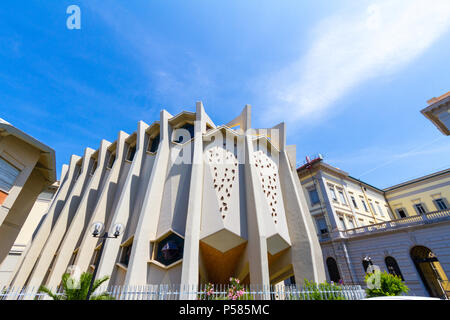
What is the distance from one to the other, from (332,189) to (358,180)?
6.34m

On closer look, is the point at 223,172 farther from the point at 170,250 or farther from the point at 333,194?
the point at 333,194

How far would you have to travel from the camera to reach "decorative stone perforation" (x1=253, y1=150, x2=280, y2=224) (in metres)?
13.9

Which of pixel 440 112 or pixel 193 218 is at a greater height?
pixel 440 112

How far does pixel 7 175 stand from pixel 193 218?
8787 millimetres

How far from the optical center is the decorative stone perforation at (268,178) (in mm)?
13906

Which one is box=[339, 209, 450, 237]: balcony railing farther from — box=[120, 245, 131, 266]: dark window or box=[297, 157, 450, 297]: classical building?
box=[120, 245, 131, 266]: dark window

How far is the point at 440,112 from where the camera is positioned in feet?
42.0

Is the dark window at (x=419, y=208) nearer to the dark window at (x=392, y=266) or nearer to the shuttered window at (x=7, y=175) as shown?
the dark window at (x=392, y=266)

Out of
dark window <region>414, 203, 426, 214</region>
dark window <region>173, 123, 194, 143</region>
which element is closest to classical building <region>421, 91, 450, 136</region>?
dark window <region>414, 203, 426, 214</region>

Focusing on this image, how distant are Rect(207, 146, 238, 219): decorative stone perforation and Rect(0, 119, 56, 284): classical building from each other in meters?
9.57

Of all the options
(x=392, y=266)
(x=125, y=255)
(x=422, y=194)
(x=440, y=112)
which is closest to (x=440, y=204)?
(x=422, y=194)

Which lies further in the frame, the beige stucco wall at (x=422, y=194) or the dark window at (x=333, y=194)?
the beige stucco wall at (x=422, y=194)

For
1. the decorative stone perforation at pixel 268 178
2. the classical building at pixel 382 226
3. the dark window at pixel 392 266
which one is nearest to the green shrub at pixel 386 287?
the decorative stone perforation at pixel 268 178

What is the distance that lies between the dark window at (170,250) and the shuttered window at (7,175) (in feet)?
25.6
